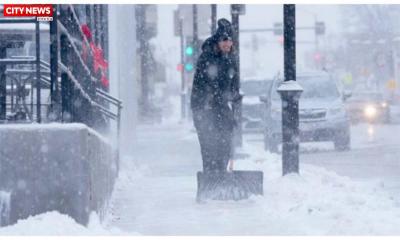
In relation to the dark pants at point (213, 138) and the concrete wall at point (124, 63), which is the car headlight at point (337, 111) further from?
the dark pants at point (213, 138)

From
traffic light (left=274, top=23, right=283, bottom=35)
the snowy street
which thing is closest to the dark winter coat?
the snowy street

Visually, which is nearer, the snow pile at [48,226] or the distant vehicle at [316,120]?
the snow pile at [48,226]

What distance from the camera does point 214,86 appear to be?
902cm

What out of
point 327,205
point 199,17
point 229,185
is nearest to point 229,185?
point 229,185

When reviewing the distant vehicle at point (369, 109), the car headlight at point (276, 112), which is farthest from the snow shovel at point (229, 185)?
the distant vehicle at point (369, 109)

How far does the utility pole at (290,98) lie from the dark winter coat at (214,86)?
65 centimetres

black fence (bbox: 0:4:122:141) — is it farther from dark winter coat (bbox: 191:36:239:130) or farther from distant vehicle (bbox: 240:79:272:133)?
distant vehicle (bbox: 240:79:272:133)

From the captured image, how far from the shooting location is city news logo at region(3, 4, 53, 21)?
21.1ft

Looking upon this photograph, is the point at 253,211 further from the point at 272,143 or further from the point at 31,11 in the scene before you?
the point at 272,143

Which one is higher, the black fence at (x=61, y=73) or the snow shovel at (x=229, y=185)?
the black fence at (x=61, y=73)

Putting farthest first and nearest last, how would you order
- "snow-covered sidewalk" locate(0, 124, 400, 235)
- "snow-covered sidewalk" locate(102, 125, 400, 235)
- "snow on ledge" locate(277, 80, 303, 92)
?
"snow on ledge" locate(277, 80, 303, 92) → "snow-covered sidewalk" locate(102, 125, 400, 235) → "snow-covered sidewalk" locate(0, 124, 400, 235)

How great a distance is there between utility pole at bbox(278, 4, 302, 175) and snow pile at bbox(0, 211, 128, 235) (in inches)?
156

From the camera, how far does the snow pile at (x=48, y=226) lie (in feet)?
18.3

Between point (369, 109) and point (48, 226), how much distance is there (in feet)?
87.0
